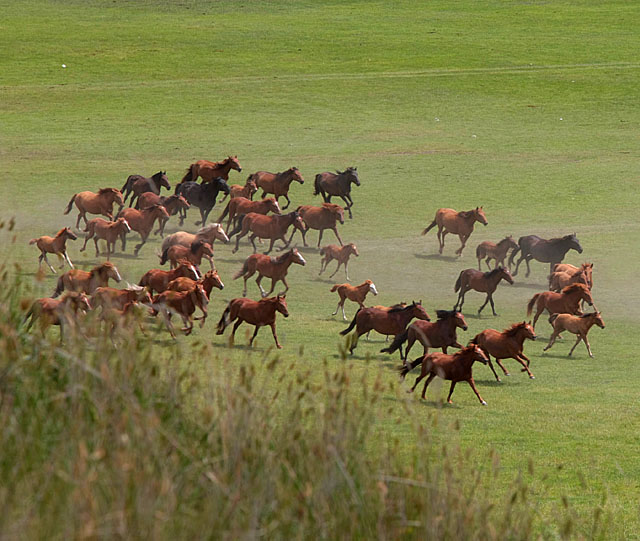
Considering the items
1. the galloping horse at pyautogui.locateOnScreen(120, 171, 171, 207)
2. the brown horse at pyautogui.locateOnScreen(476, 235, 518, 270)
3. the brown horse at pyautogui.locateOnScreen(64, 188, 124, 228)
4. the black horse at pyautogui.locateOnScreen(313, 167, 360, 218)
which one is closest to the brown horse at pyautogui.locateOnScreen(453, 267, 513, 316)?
the brown horse at pyautogui.locateOnScreen(476, 235, 518, 270)

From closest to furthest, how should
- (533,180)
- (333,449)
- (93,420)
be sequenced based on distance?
(333,449) < (93,420) < (533,180)

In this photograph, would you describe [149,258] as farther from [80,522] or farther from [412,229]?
[80,522]

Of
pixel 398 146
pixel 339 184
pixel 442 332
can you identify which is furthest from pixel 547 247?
pixel 398 146

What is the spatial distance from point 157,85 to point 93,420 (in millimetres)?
38111

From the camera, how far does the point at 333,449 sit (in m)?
4.52

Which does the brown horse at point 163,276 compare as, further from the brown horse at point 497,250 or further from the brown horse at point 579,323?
the brown horse at point 497,250

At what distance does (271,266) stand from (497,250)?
4.54 metres

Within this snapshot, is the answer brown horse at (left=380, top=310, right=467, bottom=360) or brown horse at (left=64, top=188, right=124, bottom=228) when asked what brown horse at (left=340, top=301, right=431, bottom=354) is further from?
brown horse at (left=64, top=188, right=124, bottom=228)

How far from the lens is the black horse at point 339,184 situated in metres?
24.8

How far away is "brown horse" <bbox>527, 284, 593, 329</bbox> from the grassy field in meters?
0.47

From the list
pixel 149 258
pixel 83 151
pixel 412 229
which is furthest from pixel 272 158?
pixel 149 258

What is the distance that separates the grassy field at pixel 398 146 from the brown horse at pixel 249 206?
1.09 m

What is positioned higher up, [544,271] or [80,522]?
[80,522]

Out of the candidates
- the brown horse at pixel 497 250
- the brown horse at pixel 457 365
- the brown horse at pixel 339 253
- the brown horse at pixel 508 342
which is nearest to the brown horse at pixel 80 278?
the brown horse at pixel 457 365
